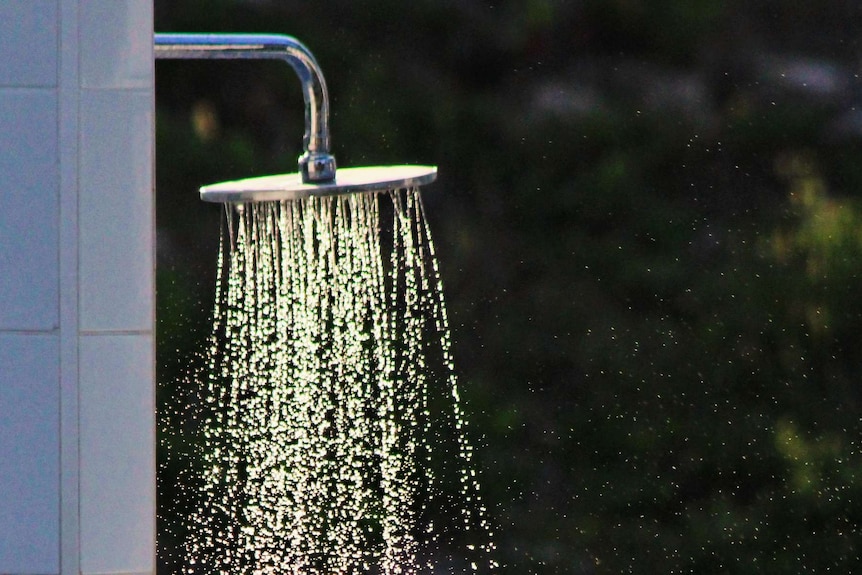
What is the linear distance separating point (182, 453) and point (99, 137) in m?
1.51

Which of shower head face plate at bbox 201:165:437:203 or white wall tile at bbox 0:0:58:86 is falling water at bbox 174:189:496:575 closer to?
shower head face plate at bbox 201:165:437:203

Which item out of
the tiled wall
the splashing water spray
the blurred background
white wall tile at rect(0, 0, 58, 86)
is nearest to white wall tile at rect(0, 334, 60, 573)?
the tiled wall

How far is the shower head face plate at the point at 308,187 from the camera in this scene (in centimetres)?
49

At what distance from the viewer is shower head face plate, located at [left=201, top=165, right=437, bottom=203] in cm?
49

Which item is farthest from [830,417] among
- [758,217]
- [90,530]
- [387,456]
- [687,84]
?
[90,530]

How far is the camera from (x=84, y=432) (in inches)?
16.9

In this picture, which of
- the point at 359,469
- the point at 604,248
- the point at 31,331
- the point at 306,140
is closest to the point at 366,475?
the point at 359,469

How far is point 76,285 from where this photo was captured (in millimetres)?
427

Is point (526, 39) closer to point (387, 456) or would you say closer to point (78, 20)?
point (387, 456)

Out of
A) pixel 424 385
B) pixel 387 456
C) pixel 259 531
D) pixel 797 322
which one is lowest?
pixel 259 531

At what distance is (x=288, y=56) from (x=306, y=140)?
0.06 meters

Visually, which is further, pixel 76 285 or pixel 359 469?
pixel 359 469

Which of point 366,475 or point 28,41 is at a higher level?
point 28,41

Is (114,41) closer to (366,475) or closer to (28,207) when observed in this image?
(28,207)
